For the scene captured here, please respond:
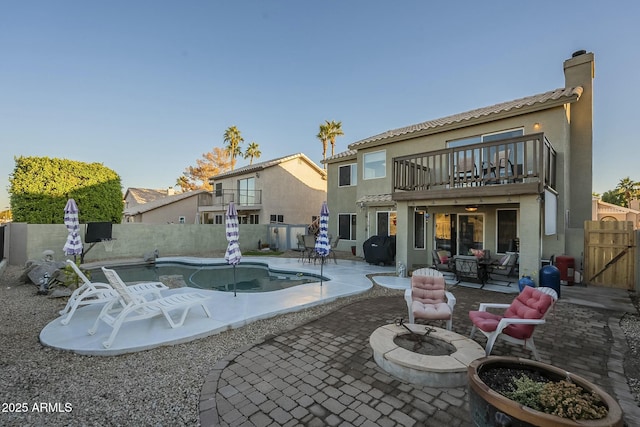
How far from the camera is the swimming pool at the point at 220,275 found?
10281 millimetres

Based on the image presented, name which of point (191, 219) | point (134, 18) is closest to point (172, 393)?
point (134, 18)

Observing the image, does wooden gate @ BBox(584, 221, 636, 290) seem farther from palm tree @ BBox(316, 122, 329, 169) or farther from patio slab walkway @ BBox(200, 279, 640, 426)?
palm tree @ BBox(316, 122, 329, 169)

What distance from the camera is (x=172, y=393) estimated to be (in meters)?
3.21

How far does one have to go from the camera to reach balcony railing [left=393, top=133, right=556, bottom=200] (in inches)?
300

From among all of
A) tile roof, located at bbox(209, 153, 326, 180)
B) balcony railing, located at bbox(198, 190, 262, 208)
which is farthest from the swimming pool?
tile roof, located at bbox(209, 153, 326, 180)

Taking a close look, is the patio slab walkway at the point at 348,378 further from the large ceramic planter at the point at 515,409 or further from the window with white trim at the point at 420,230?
the window with white trim at the point at 420,230

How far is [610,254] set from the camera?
8.81 m

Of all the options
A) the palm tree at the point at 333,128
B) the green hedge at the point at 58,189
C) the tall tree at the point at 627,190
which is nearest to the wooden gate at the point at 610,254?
the green hedge at the point at 58,189

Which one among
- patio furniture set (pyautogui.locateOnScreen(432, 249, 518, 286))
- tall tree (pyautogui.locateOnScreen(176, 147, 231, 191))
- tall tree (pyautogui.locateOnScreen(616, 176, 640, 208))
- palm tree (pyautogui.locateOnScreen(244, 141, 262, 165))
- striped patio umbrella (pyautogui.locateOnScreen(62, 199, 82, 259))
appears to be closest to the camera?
striped patio umbrella (pyautogui.locateOnScreen(62, 199, 82, 259))

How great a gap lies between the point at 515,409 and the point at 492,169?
9.15m

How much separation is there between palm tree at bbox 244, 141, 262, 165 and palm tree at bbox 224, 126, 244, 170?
1.25 metres

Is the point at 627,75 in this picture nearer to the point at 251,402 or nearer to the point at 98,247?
the point at 251,402

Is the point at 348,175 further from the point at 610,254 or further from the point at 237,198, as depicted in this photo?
the point at 237,198

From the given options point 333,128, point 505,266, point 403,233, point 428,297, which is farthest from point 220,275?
point 333,128
